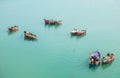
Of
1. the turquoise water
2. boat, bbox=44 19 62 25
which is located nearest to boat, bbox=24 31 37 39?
the turquoise water

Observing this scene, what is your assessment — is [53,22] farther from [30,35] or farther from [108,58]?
[108,58]

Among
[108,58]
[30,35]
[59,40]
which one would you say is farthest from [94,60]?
[30,35]


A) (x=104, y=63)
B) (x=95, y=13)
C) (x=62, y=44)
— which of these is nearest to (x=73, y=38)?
(x=62, y=44)

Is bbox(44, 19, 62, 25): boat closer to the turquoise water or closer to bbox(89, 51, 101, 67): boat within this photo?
the turquoise water

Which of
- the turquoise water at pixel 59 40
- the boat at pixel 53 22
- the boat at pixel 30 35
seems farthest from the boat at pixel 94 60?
the boat at pixel 53 22

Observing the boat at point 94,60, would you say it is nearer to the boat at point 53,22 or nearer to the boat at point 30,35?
the boat at point 30,35

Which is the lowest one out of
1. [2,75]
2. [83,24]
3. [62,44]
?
[2,75]

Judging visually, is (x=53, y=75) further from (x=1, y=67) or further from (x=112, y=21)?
(x=112, y=21)

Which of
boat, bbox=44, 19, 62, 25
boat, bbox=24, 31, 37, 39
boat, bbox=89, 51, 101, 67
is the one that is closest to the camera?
boat, bbox=89, 51, 101, 67
